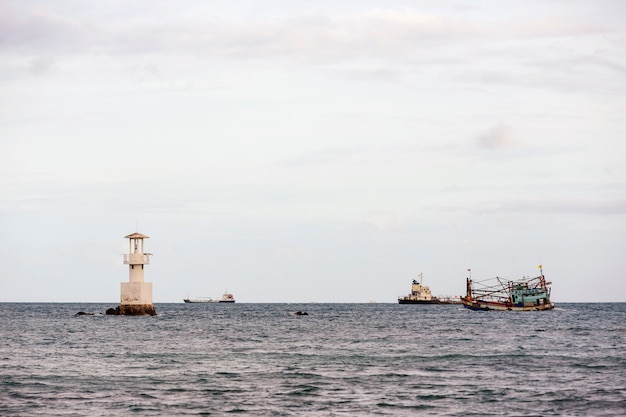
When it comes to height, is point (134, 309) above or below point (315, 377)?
above

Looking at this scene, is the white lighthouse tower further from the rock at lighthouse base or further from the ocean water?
the ocean water

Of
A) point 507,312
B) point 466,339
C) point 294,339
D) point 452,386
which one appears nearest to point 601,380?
point 452,386

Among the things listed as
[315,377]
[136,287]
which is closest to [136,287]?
[136,287]

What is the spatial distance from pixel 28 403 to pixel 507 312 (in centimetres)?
13783

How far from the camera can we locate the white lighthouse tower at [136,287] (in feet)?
365

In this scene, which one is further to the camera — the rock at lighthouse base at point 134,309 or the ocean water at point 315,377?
the rock at lighthouse base at point 134,309

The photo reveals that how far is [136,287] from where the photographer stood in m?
115

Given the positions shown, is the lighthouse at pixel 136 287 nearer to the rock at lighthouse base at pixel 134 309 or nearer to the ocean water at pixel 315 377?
the rock at lighthouse base at pixel 134 309

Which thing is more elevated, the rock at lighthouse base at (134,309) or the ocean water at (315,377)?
the rock at lighthouse base at (134,309)

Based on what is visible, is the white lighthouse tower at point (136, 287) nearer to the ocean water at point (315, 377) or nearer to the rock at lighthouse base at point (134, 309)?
the rock at lighthouse base at point (134, 309)

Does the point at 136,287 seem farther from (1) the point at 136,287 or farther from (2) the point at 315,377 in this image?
(2) the point at 315,377

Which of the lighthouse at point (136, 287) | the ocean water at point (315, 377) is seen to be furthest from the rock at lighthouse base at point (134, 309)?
the ocean water at point (315, 377)

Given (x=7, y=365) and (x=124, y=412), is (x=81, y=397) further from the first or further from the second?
(x=7, y=365)

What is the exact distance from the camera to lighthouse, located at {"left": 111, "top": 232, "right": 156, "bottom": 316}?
11138 cm
